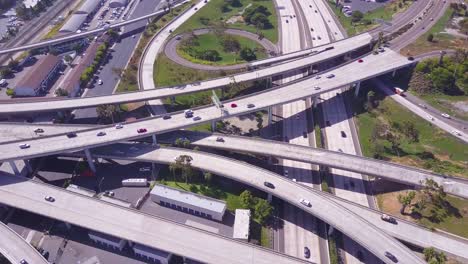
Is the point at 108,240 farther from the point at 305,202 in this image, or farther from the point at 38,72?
the point at 38,72

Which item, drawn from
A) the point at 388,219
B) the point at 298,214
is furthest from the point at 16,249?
the point at 388,219

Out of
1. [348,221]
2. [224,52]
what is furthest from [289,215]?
[224,52]

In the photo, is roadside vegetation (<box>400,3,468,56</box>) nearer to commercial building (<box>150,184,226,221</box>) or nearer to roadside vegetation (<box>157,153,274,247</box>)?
roadside vegetation (<box>157,153,274,247</box>)

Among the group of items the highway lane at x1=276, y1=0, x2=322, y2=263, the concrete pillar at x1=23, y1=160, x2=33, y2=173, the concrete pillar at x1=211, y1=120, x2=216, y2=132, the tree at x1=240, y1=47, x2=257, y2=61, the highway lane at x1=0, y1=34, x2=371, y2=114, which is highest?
the tree at x1=240, y1=47, x2=257, y2=61

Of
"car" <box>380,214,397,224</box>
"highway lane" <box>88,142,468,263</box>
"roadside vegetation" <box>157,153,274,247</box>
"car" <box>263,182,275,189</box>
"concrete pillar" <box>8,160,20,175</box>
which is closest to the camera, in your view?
→ "highway lane" <box>88,142,468,263</box>

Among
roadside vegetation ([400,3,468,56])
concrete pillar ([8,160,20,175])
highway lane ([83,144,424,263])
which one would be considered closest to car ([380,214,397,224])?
highway lane ([83,144,424,263])
